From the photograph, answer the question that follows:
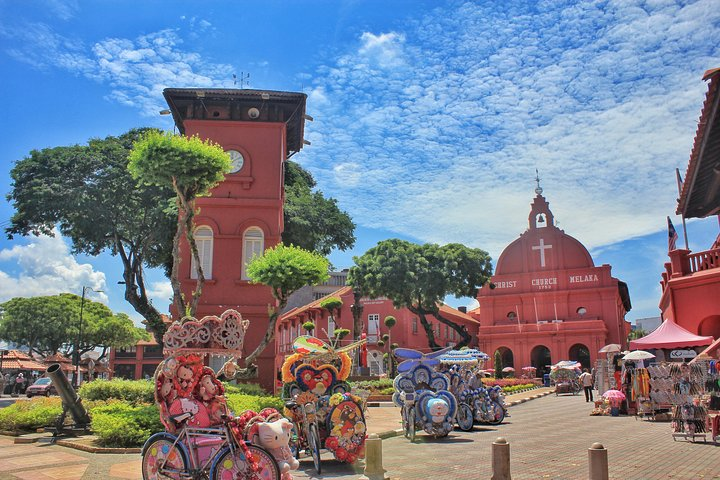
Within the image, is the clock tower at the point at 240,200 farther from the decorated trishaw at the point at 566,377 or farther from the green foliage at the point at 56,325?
the green foliage at the point at 56,325

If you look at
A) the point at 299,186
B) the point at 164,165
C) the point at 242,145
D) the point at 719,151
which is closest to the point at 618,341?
the point at 299,186

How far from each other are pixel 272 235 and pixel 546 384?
27104 millimetres

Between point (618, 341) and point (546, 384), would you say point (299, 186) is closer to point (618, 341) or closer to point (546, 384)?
point (546, 384)

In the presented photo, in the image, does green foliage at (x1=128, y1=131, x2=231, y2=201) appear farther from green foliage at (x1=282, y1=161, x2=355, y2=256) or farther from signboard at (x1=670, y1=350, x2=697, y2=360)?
signboard at (x1=670, y1=350, x2=697, y2=360)

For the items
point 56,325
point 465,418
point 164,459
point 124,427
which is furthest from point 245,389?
point 56,325

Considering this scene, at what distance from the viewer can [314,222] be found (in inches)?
1135

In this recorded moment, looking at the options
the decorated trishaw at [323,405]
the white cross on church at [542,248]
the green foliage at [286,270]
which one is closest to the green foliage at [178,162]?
the green foliage at [286,270]

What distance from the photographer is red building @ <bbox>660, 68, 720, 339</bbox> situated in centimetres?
1659

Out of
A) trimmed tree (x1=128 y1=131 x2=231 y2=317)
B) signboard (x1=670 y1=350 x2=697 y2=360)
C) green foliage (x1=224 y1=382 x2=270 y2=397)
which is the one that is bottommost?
green foliage (x1=224 y1=382 x2=270 y2=397)

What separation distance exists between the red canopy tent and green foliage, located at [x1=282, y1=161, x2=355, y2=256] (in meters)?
15.5

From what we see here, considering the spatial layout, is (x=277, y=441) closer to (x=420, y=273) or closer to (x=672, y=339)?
(x=672, y=339)

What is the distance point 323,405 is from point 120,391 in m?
7.27

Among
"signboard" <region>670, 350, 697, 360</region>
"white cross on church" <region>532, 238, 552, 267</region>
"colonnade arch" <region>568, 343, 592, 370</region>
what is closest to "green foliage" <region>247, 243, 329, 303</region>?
"signboard" <region>670, 350, 697, 360</region>

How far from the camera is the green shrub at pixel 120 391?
14.8 metres
